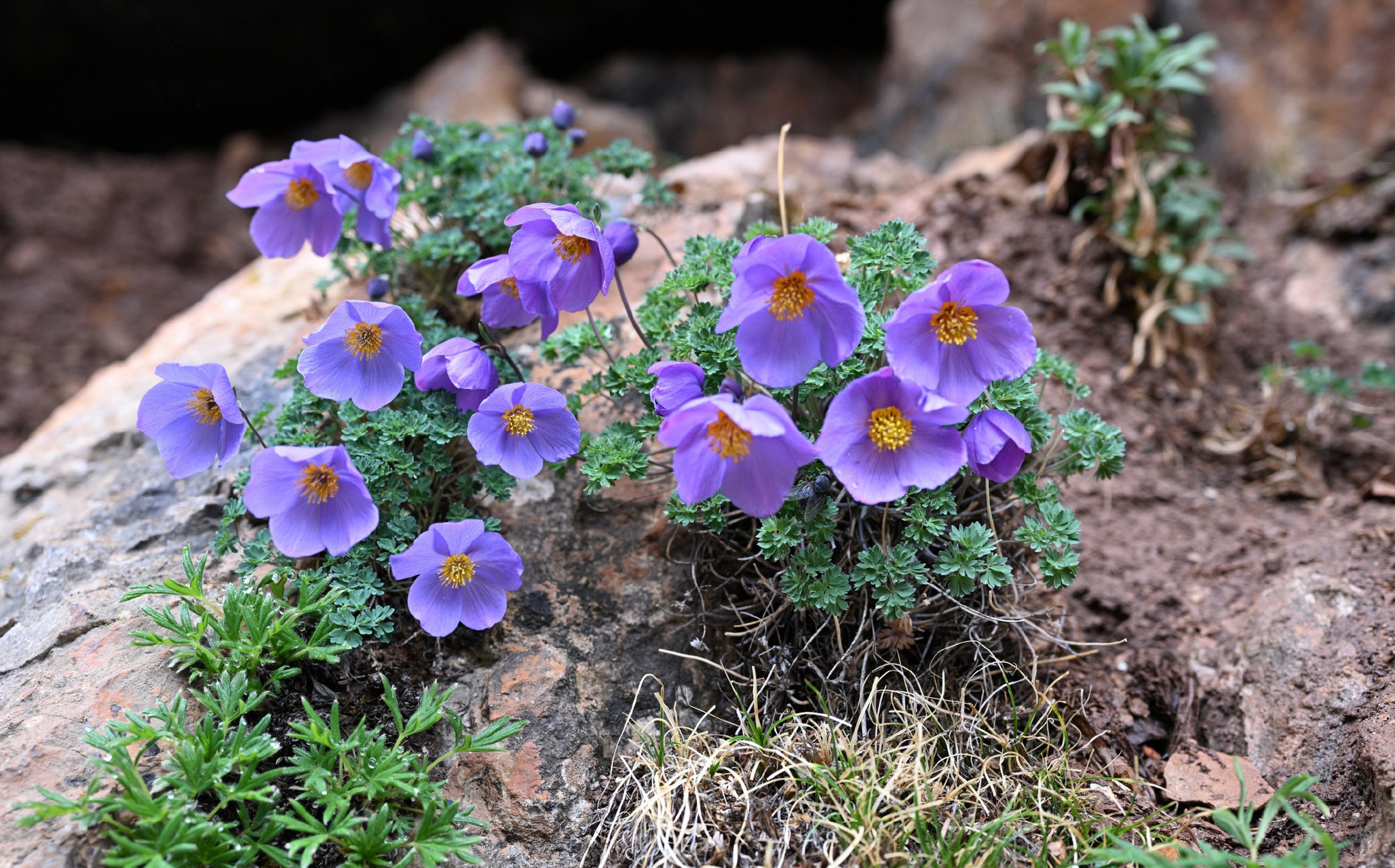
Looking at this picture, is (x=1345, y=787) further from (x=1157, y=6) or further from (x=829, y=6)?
(x=829, y=6)

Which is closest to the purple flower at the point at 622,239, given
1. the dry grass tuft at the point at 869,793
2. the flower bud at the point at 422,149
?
the flower bud at the point at 422,149

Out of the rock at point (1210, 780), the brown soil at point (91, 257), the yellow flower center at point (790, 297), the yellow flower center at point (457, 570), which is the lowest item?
the brown soil at point (91, 257)

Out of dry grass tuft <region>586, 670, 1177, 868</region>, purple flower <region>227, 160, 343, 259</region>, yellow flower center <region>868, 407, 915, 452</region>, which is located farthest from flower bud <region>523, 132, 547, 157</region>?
dry grass tuft <region>586, 670, 1177, 868</region>

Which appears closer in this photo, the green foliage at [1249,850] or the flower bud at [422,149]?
the green foliage at [1249,850]

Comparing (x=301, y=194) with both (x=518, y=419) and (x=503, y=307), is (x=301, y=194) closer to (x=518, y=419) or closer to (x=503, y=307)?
(x=503, y=307)

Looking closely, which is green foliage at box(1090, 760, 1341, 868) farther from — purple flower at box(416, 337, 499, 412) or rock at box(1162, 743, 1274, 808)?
purple flower at box(416, 337, 499, 412)

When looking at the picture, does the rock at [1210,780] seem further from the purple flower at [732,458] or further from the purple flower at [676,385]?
the purple flower at [676,385]
